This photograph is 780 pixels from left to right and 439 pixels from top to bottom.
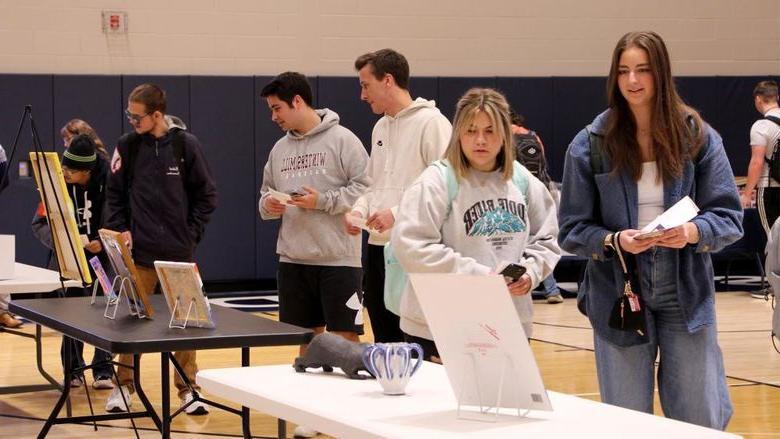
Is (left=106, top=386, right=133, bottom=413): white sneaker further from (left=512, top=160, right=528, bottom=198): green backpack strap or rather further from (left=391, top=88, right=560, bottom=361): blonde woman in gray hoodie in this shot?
(left=512, top=160, right=528, bottom=198): green backpack strap

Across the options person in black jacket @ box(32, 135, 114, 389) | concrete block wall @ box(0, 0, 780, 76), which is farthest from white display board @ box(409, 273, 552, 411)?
concrete block wall @ box(0, 0, 780, 76)

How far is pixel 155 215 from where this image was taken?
5.81m

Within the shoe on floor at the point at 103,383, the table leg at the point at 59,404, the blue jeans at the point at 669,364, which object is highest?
the blue jeans at the point at 669,364

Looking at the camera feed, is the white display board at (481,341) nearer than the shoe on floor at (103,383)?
Yes

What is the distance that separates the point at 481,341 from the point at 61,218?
3.22 metres

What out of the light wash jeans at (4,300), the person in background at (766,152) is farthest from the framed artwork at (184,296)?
the person in background at (766,152)

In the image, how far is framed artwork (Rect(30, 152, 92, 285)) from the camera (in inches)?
207

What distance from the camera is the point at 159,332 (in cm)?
399

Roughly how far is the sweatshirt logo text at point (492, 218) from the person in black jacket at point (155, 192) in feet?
7.71

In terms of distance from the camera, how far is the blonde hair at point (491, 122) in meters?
3.79

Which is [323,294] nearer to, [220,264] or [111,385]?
[111,385]

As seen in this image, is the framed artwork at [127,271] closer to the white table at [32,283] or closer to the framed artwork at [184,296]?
the framed artwork at [184,296]

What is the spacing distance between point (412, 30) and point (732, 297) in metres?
3.78

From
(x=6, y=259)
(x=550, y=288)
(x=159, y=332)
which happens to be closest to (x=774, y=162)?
(x=550, y=288)
